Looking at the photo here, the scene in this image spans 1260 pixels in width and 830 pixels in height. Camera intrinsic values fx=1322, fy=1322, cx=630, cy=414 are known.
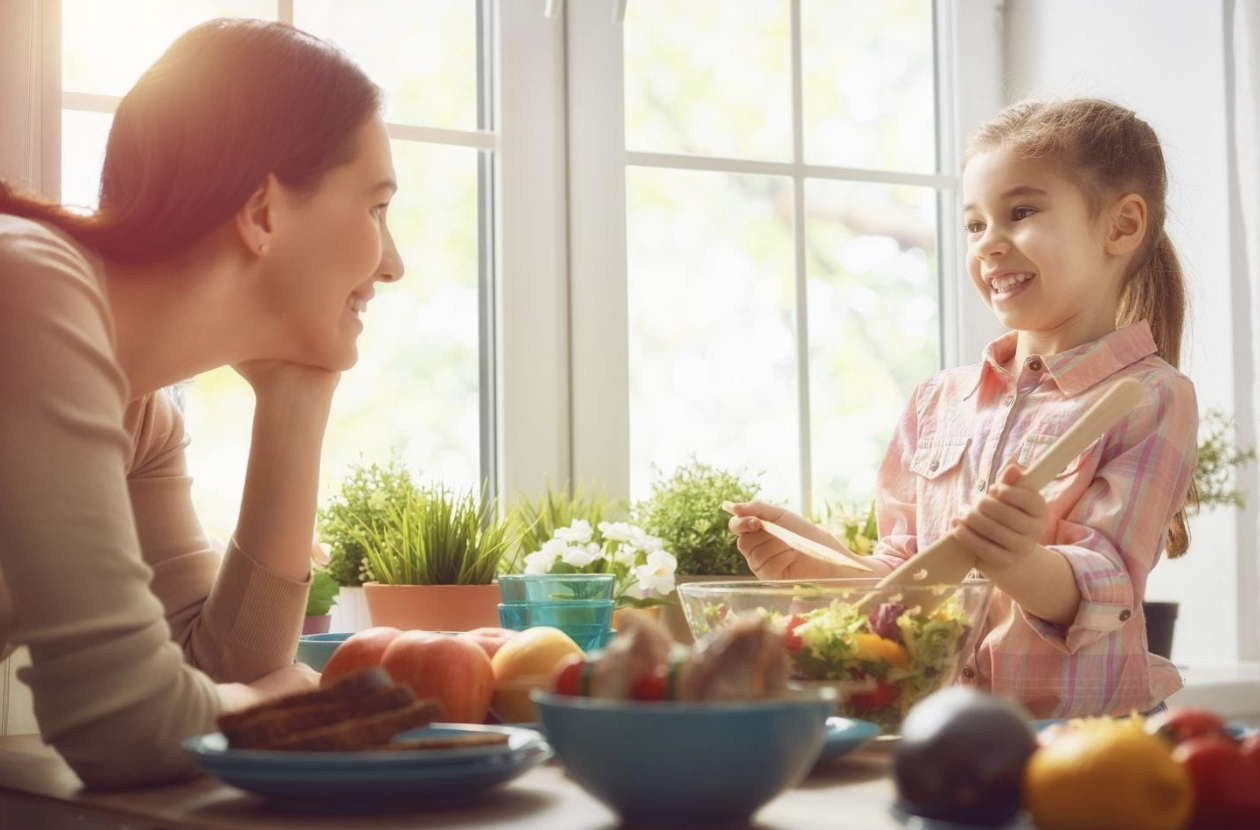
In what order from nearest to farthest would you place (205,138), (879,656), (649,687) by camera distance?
(649,687)
(879,656)
(205,138)

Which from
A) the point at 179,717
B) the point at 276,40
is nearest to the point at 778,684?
the point at 179,717

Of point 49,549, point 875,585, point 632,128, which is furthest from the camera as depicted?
point 632,128

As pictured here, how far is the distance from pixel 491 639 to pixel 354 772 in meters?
0.45

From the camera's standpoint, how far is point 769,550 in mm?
1595

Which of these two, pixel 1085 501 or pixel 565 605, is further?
pixel 1085 501

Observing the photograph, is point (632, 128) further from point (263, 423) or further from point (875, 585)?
point (875, 585)

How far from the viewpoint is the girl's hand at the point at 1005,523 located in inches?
46.1

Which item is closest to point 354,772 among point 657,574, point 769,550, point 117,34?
point 769,550

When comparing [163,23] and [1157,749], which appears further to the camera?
[163,23]

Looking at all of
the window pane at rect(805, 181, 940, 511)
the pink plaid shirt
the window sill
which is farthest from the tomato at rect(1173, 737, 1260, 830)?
the window pane at rect(805, 181, 940, 511)

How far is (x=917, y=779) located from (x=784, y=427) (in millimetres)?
1754

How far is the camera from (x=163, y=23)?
1976 mm

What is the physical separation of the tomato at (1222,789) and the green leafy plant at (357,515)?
138cm

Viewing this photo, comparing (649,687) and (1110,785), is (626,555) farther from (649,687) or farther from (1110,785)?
(1110,785)
